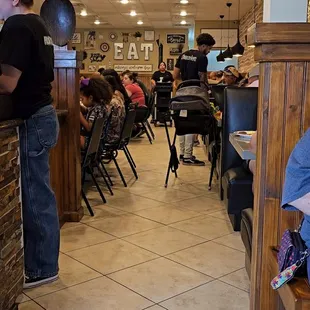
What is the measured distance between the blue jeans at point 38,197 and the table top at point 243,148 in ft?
3.21

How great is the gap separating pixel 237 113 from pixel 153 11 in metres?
8.25

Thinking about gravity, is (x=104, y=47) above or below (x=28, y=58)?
above

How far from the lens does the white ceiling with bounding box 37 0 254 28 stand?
9.98 meters

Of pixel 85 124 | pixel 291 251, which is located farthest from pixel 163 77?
pixel 291 251

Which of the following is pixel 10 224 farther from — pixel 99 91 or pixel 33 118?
pixel 99 91

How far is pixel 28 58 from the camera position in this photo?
2221 mm

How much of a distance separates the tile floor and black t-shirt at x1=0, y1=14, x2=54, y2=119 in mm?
970

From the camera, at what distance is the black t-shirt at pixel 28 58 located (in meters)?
2.17

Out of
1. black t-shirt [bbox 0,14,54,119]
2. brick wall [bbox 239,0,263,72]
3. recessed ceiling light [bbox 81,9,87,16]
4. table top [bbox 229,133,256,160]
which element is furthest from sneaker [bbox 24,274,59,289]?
recessed ceiling light [bbox 81,9,87,16]

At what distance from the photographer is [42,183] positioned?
243 cm

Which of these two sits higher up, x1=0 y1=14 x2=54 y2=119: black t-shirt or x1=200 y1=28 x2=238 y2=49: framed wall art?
x1=200 y1=28 x2=238 y2=49: framed wall art

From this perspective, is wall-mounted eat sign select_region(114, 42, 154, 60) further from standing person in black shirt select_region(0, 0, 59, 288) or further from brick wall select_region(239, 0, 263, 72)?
standing person in black shirt select_region(0, 0, 59, 288)

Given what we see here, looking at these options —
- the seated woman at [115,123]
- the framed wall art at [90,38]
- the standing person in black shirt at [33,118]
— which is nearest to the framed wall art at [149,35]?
the framed wall art at [90,38]

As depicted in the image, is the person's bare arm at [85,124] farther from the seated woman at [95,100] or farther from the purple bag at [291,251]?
the purple bag at [291,251]
